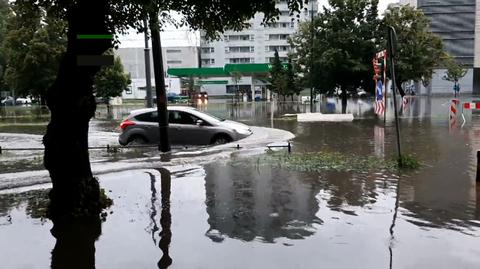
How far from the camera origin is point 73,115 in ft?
20.7

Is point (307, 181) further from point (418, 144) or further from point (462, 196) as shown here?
point (418, 144)

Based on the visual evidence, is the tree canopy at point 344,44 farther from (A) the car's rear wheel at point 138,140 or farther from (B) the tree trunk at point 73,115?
(B) the tree trunk at point 73,115

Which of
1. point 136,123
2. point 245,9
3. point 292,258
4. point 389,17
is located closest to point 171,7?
point 245,9

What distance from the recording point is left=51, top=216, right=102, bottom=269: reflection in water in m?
4.97

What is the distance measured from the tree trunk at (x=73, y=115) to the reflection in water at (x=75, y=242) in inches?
10.9

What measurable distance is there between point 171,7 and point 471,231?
518 centimetres

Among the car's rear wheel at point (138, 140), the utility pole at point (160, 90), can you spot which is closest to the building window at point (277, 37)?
the car's rear wheel at point (138, 140)

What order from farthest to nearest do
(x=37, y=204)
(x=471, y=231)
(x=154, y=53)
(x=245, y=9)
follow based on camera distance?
(x=154, y=53), (x=37, y=204), (x=245, y=9), (x=471, y=231)

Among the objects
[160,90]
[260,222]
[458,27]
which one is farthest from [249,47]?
[260,222]

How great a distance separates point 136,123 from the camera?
53.1 feet

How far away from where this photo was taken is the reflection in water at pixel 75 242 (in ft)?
16.3

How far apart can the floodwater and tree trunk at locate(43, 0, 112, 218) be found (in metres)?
0.42

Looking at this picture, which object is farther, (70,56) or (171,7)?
(171,7)

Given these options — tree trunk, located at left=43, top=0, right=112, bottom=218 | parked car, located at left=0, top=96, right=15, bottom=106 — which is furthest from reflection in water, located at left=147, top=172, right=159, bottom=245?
parked car, located at left=0, top=96, right=15, bottom=106
